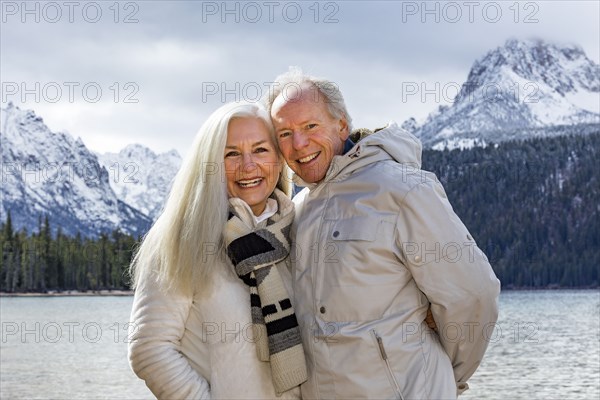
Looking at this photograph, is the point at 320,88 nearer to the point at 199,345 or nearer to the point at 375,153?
the point at 375,153

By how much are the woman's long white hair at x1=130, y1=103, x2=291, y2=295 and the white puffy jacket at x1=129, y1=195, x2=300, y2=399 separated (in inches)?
3.1

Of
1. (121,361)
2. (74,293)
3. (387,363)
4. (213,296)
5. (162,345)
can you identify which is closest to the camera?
(387,363)

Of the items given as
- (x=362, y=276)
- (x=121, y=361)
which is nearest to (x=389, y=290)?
(x=362, y=276)

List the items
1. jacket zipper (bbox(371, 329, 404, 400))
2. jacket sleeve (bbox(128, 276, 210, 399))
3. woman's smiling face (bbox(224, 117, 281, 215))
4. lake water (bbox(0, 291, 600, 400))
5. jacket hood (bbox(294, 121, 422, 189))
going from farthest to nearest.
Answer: lake water (bbox(0, 291, 600, 400)), woman's smiling face (bbox(224, 117, 281, 215)), jacket hood (bbox(294, 121, 422, 189)), jacket sleeve (bbox(128, 276, 210, 399)), jacket zipper (bbox(371, 329, 404, 400))

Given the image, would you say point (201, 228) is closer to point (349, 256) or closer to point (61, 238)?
point (349, 256)

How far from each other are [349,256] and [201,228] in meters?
0.68

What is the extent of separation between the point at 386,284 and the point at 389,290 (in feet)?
0.10

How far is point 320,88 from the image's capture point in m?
4.23

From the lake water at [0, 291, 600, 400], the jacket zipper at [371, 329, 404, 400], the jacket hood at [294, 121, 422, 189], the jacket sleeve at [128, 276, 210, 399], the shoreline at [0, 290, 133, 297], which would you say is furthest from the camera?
the shoreline at [0, 290, 133, 297]

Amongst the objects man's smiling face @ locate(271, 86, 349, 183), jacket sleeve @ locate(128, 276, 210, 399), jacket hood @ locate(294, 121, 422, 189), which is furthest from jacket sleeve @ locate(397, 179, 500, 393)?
jacket sleeve @ locate(128, 276, 210, 399)

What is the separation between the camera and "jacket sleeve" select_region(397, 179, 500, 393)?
3797 millimetres

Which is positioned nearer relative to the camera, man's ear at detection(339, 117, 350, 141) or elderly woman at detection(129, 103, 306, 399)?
elderly woman at detection(129, 103, 306, 399)

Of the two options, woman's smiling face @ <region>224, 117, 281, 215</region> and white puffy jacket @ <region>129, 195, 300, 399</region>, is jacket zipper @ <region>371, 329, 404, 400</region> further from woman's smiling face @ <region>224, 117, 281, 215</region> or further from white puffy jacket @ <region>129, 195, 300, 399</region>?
woman's smiling face @ <region>224, 117, 281, 215</region>

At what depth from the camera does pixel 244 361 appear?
13.0ft
